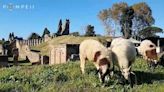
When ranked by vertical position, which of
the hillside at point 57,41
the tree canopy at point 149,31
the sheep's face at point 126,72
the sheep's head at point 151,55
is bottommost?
the sheep's face at point 126,72

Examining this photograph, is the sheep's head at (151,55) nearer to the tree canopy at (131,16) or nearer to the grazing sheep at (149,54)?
the grazing sheep at (149,54)

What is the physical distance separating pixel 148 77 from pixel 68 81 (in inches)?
135

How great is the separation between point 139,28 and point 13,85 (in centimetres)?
8174

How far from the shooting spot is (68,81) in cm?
1578

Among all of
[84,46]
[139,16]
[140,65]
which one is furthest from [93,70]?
[139,16]

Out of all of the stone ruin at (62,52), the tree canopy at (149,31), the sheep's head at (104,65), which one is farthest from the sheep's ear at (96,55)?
the tree canopy at (149,31)

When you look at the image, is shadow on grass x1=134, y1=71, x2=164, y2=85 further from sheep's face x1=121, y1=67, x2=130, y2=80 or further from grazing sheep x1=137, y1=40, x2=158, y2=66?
grazing sheep x1=137, y1=40, x2=158, y2=66

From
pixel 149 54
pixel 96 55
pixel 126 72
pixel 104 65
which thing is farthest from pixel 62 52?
pixel 126 72

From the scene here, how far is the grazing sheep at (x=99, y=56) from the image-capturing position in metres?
15.4

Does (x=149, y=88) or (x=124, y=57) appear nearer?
(x=149, y=88)

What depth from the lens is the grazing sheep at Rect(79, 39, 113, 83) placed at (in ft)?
50.7

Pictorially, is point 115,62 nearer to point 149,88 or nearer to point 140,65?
point 149,88

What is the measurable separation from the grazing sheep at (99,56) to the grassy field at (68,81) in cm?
38

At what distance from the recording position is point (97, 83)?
15109 mm
